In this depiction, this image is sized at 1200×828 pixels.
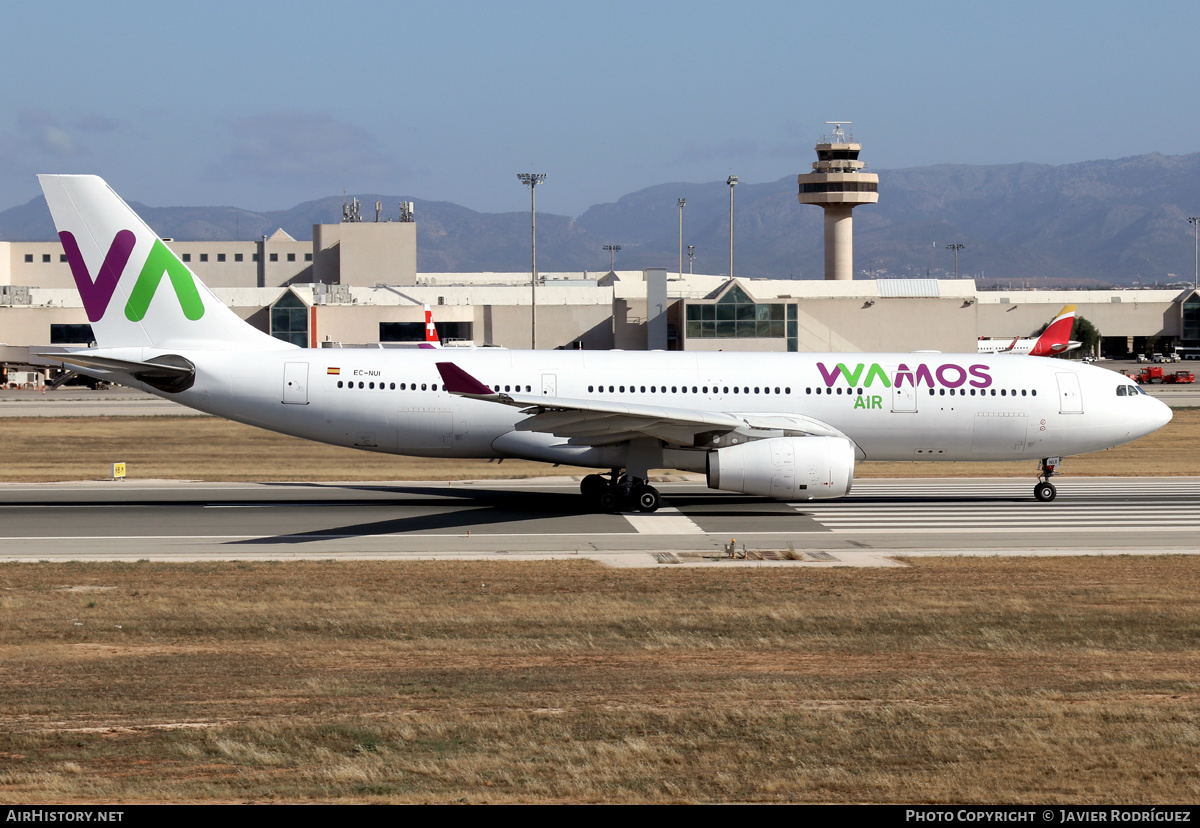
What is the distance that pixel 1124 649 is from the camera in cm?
1569

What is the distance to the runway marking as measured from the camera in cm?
2666

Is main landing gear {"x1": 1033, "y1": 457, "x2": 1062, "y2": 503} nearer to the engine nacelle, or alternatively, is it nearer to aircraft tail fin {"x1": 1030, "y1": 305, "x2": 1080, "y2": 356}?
the engine nacelle

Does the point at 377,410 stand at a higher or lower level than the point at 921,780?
higher

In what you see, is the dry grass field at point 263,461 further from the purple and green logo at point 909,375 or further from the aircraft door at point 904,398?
the aircraft door at point 904,398

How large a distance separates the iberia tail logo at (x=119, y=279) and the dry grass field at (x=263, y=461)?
8.44m

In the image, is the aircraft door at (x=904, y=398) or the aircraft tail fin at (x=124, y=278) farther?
the aircraft door at (x=904, y=398)

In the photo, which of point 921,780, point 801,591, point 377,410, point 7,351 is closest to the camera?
point 921,780

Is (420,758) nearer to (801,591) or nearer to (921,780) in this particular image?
(921,780)

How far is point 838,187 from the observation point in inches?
5743

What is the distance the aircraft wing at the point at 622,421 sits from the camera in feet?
87.0

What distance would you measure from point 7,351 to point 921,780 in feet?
334

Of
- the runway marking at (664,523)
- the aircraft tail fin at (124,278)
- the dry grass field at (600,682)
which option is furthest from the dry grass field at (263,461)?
the dry grass field at (600,682)

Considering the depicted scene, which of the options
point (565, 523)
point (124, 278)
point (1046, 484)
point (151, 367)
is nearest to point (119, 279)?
point (124, 278)

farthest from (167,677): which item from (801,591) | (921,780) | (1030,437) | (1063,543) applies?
(1030,437)
